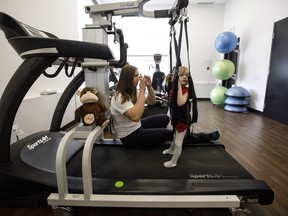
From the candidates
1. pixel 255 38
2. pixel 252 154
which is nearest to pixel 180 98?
pixel 252 154

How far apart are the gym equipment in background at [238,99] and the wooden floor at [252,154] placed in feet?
0.63

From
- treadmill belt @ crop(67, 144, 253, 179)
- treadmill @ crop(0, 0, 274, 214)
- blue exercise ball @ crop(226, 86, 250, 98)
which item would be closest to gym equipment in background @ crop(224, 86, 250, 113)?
blue exercise ball @ crop(226, 86, 250, 98)

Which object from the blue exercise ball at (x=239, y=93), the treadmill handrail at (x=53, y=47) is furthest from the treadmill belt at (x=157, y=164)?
the blue exercise ball at (x=239, y=93)

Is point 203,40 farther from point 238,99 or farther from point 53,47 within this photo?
point 53,47

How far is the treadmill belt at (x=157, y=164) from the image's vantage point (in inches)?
52.5

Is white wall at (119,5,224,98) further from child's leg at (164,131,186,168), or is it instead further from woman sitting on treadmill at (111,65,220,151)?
child's leg at (164,131,186,168)

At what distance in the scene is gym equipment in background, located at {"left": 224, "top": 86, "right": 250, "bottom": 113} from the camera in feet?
14.0

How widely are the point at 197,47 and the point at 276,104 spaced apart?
3271mm

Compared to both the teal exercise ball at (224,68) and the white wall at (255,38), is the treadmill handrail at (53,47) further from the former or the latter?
the teal exercise ball at (224,68)

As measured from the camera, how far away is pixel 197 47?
6098 millimetres

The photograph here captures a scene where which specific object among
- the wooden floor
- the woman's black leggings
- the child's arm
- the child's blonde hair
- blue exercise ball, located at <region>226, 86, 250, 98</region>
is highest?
the child's blonde hair

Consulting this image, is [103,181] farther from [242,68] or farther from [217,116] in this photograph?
[242,68]

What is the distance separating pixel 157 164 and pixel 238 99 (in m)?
3.64

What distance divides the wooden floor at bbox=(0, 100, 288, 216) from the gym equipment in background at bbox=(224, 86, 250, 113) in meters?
0.19
